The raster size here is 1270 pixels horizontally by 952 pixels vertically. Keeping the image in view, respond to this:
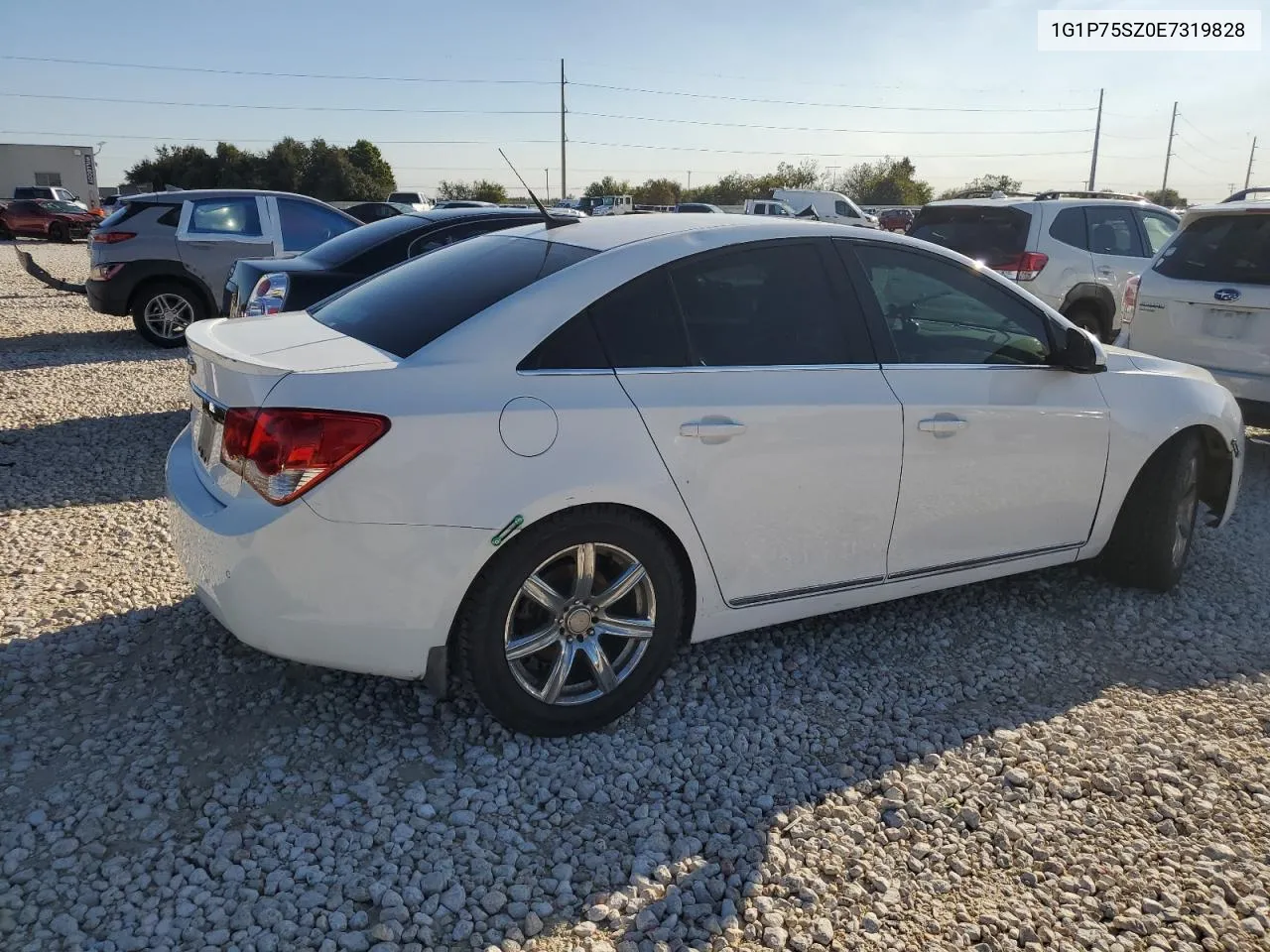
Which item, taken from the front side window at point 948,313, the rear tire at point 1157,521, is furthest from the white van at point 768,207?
the front side window at point 948,313

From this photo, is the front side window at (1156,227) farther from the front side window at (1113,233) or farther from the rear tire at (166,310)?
the rear tire at (166,310)

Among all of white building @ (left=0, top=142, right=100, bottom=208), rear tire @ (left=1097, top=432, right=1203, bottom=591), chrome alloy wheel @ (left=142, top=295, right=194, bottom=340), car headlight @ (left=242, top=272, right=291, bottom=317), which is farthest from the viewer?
white building @ (left=0, top=142, right=100, bottom=208)

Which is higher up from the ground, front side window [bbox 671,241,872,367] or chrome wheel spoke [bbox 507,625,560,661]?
front side window [bbox 671,241,872,367]

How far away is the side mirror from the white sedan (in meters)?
0.01

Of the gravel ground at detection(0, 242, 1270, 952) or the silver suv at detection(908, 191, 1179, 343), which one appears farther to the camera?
the silver suv at detection(908, 191, 1179, 343)

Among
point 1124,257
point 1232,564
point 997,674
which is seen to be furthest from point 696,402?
point 1124,257

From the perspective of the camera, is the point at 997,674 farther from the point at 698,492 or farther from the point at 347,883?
the point at 347,883

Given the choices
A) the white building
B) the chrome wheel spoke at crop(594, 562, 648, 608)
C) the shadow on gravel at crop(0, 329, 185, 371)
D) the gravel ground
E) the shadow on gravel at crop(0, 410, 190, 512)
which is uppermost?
the white building

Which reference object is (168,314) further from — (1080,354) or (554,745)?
(1080,354)

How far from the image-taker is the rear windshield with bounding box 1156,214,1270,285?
631 centimetres

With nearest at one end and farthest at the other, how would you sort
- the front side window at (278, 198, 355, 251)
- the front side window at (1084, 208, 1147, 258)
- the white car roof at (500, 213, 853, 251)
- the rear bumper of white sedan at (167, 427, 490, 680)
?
the rear bumper of white sedan at (167, 427, 490, 680) < the white car roof at (500, 213, 853, 251) < the front side window at (1084, 208, 1147, 258) < the front side window at (278, 198, 355, 251)

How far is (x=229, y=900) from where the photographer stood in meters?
2.42

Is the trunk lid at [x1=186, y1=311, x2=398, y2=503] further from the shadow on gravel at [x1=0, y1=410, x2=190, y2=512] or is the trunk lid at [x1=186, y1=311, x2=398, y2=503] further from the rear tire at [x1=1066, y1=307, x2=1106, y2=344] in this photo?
the rear tire at [x1=1066, y1=307, x2=1106, y2=344]

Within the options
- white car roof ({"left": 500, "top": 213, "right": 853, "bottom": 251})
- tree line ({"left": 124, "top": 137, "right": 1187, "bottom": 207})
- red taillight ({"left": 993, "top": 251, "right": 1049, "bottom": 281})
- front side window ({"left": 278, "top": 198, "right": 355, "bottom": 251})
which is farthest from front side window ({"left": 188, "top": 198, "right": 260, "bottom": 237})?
tree line ({"left": 124, "top": 137, "right": 1187, "bottom": 207})
